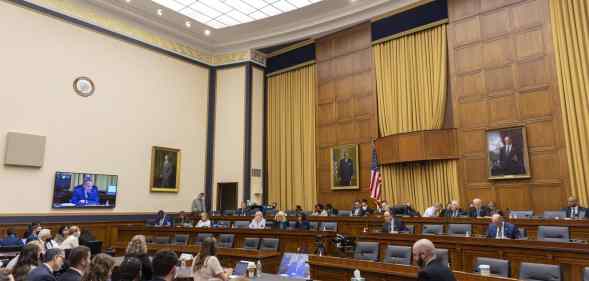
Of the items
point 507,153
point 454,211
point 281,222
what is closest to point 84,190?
point 281,222

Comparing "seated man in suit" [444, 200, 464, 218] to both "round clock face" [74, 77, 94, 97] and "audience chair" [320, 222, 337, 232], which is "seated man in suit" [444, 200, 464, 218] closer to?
"audience chair" [320, 222, 337, 232]

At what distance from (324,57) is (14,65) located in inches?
360

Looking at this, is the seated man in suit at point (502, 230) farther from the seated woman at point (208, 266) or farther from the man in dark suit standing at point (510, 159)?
the seated woman at point (208, 266)

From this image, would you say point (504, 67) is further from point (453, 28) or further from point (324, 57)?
point (324, 57)

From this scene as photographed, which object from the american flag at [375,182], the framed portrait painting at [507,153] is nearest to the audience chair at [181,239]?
the american flag at [375,182]

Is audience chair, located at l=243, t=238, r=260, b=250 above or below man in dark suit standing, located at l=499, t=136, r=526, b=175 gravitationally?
below

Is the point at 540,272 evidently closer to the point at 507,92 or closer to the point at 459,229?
the point at 459,229

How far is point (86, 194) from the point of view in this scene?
11.5m

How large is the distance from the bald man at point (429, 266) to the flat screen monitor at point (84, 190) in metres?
10.4

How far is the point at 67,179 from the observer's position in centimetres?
1118

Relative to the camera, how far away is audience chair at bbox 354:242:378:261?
604 cm

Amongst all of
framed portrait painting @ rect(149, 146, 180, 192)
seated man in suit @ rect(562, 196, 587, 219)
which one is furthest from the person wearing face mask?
seated man in suit @ rect(562, 196, 587, 219)

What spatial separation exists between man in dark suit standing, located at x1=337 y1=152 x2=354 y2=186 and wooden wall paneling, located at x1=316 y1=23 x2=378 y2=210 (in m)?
0.28

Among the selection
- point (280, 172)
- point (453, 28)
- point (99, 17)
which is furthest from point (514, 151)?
point (99, 17)
